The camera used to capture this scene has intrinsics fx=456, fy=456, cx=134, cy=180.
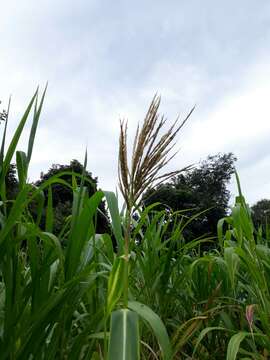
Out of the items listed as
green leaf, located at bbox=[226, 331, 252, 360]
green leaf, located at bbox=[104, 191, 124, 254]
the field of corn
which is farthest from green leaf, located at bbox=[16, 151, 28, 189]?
green leaf, located at bbox=[226, 331, 252, 360]

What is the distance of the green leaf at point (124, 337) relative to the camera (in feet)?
2.11

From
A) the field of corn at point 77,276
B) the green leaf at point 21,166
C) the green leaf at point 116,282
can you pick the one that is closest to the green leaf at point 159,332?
the field of corn at point 77,276

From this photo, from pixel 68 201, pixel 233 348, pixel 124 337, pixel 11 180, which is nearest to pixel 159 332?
pixel 124 337

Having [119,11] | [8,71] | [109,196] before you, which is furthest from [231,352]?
[119,11]

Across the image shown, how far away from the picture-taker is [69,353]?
0.91 metres

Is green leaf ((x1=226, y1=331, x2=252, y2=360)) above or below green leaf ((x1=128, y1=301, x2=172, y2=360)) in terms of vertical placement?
below

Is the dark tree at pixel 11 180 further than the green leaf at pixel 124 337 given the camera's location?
Yes

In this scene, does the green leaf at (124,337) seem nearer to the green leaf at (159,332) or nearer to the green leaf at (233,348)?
the green leaf at (159,332)

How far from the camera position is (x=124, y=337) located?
0.66 metres

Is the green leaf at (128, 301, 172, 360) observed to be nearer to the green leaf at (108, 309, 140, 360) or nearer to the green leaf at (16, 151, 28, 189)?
the green leaf at (108, 309, 140, 360)

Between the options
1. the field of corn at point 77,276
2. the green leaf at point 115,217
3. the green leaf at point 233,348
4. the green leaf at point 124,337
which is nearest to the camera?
the green leaf at point 124,337

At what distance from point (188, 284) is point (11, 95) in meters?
1.08

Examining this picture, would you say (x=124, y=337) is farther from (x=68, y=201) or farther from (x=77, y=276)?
(x=68, y=201)

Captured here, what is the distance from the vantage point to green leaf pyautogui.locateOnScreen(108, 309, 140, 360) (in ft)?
2.11
